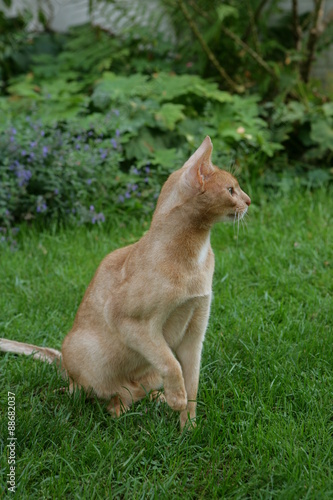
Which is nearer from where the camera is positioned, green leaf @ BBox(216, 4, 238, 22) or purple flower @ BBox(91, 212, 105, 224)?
purple flower @ BBox(91, 212, 105, 224)

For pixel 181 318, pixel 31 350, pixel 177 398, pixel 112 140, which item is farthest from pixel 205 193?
pixel 112 140

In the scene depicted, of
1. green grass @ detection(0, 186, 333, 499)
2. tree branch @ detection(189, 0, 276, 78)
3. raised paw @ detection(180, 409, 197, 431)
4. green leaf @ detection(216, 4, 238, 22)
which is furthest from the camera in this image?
tree branch @ detection(189, 0, 276, 78)

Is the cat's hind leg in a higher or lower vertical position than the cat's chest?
lower

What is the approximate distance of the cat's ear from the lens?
2.69m

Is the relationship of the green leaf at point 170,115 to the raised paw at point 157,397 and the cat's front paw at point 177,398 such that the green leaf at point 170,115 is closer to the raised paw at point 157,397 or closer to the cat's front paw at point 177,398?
the raised paw at point 157,397

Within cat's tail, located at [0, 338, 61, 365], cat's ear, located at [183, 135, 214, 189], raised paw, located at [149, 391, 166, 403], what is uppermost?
cat's ear, located at [183, 135, 214, 189]

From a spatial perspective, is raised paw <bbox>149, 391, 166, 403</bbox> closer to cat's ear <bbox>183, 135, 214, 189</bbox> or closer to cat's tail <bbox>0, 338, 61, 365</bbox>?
cat's tail <bbox>0, 338, 61, 365</bbox>

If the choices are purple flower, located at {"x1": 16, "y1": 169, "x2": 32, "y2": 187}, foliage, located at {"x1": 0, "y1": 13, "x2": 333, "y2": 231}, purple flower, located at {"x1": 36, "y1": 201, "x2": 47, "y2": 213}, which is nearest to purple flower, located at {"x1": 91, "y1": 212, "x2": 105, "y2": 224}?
foliage, located at {"x1": 0, "y1": 13, "x2": 333, "y2": 231}

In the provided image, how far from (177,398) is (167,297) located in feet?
1.55

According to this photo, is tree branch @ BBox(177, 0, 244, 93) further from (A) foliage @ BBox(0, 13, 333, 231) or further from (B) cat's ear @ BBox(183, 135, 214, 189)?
(B) cat's ear @ BBox(183, 135, 214, 189)

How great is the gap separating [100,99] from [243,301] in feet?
11.1

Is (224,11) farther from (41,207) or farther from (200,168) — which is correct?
(200,168)

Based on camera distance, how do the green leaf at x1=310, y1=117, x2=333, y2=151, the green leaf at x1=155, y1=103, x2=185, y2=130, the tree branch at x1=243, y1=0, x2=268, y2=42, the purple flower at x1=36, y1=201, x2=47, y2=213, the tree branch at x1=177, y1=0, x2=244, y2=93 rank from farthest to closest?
1. the tree branch at x1=243, y1=0, x2=268, y2=42
2. the tree branch at x1=177, y1=0, x2=244, y2=93
3. the green leaf at x1=310, y1=117, x2=333, y2=151
4. the green leaf at x1=155, y1=103, x2=185, y2=130
5. the purple flower at x1=36, y1=201, x2=47, y2=213

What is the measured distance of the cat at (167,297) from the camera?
8.98 feet
